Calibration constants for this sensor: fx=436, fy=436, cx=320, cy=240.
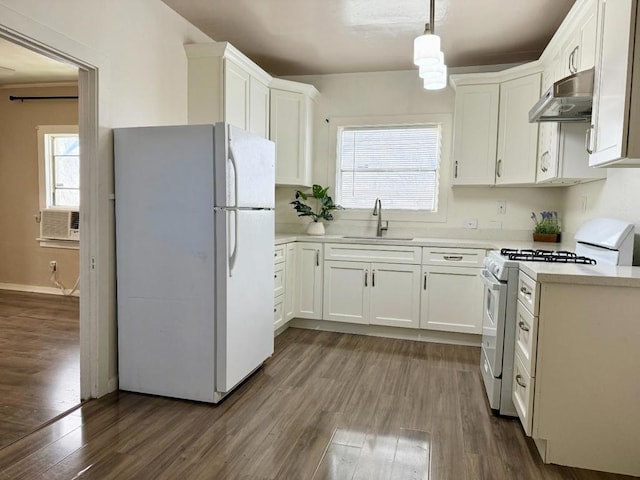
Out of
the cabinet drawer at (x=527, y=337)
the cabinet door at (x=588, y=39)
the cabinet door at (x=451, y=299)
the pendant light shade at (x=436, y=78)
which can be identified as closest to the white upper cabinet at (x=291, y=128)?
the cabinet door at (x=451, y=299)

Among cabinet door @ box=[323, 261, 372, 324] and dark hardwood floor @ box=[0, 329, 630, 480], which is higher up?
cabinet door @ box=[323, 261, 372, 324]

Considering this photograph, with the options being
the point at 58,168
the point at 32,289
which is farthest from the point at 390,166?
the point at 32,289

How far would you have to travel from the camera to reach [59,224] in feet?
17.6

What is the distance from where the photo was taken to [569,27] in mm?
2723

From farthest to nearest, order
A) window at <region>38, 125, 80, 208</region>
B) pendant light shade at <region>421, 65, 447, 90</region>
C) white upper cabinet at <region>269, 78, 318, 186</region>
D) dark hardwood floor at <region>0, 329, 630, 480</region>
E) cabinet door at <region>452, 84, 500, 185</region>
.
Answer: window at <region>38, 125, 80, 208</region> < white upper cabinet at <region>269, 78, 318, 186</region> < cabinet door at <region>452, 84, 500, 185</region> < pendant light shade at <region>421, 65, 447, 90</region> < dark hardwood floor at <region>0, 329, 630, 480</region>

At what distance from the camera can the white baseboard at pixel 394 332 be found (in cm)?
382

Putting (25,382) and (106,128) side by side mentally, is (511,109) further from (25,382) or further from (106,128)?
(25,382)

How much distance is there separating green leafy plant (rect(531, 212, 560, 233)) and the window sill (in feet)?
16.7

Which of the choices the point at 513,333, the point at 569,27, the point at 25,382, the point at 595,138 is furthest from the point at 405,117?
the point at 25,382

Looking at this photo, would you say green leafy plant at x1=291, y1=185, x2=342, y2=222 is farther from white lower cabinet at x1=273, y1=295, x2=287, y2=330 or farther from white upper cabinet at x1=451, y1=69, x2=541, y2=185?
white upper cabinet at x1=451, y1=69, x2=541, y2=185

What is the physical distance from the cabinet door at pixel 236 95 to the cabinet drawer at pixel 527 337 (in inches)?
97.8

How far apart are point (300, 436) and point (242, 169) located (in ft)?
5.02

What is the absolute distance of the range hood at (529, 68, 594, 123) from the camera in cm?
223

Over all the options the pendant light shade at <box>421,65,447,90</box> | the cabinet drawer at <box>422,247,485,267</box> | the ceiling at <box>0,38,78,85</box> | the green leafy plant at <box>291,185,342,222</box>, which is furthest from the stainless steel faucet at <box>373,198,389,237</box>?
the ceiling at <box>0,38,78,85</box>
